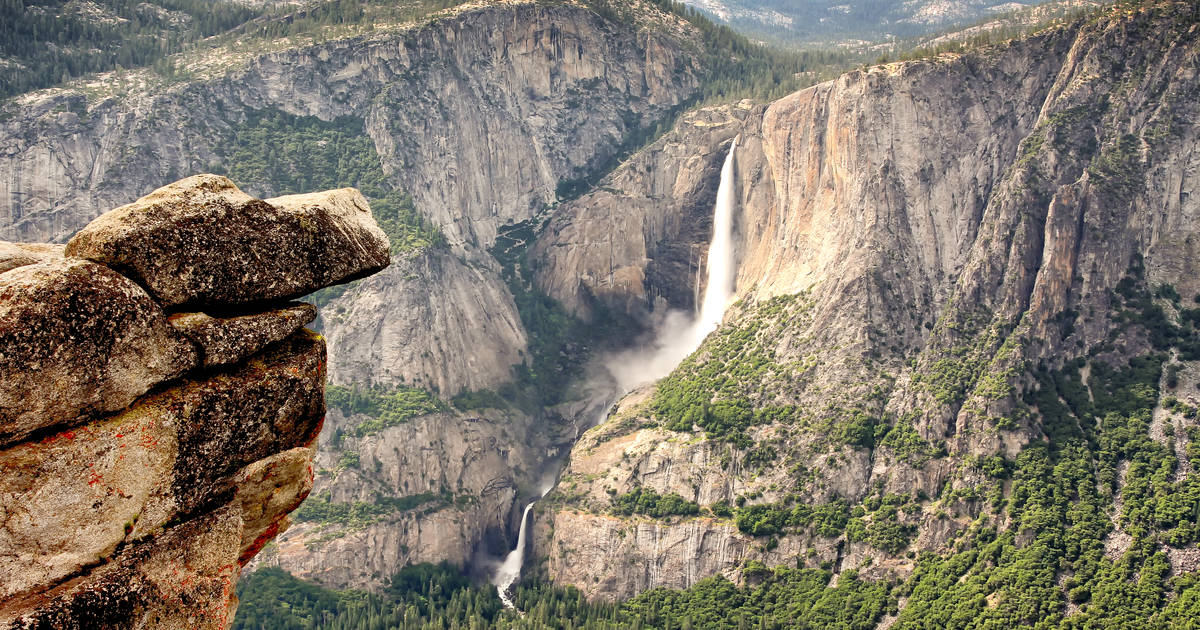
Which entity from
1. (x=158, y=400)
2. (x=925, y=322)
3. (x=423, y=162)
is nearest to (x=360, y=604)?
(x=925, y=322)

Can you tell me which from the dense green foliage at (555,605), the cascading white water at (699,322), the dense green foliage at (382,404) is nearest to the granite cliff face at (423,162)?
the dense green foliage at (382,404)

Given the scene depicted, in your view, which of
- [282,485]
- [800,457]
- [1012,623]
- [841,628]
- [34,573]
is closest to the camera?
[34,573]

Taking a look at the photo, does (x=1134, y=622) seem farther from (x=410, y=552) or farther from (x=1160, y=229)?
(x=410, y=552)

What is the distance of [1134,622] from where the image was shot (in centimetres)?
8938

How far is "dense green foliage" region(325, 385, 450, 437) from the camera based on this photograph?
145 metres

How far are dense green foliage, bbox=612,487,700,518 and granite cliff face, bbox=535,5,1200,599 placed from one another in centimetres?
75

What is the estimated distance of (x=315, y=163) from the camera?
17088 centimetres

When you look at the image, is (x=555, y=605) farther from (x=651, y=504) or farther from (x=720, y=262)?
(x=720, y=262)

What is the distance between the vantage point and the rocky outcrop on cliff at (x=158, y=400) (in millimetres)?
18266

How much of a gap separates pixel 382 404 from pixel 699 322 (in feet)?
158

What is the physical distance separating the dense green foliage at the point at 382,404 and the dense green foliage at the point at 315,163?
21639 mm

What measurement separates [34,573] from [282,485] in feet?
16.3

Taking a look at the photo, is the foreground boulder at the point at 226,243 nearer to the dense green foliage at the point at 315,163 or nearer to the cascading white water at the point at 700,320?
the dense green foliage at the point at 315,163

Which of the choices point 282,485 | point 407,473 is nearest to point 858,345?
point 407,473
